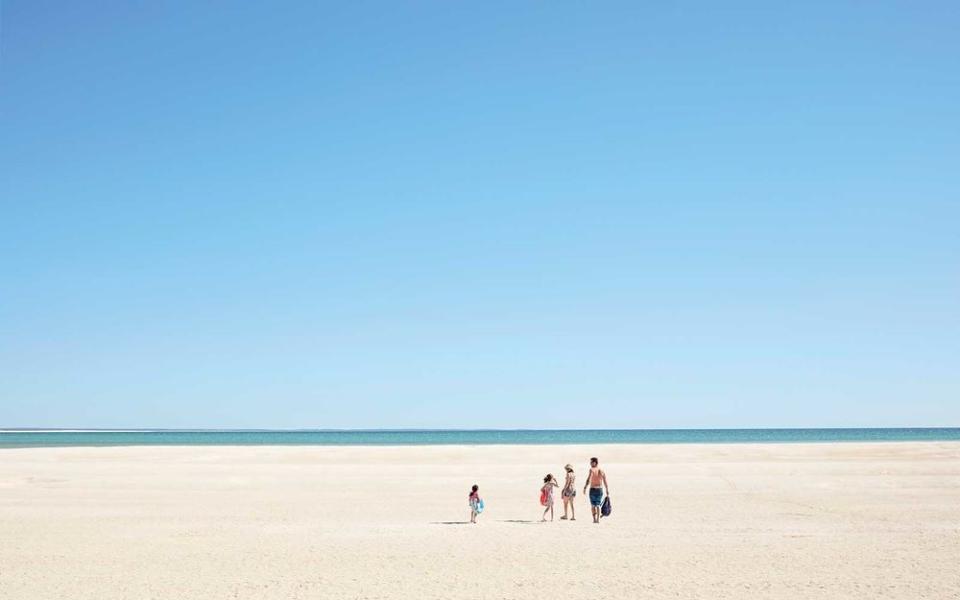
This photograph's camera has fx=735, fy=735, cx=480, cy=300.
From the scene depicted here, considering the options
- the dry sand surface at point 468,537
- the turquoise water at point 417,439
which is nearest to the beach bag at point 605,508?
the dry sand surface at point 468,537

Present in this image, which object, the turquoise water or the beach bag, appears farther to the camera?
the turquoise water

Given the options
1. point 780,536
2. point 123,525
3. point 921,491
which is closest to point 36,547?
point 123,525

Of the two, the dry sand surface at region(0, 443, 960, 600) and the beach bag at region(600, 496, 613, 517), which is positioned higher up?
the beach bag at region(600, 496, 613, 517)

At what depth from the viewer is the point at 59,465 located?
41531 mm

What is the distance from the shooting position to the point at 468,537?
17.7 metres

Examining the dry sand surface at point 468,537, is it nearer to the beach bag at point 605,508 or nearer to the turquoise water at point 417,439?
the beach bag at point 605,508

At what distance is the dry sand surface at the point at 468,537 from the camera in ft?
41.7

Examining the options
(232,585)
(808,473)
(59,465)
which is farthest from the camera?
(59,465)

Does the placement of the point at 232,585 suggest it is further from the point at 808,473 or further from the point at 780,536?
the point at 808,473

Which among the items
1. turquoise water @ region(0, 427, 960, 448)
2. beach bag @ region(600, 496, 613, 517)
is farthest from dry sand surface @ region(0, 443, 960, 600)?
turquoise water @ region(0, 427, 960, 448)

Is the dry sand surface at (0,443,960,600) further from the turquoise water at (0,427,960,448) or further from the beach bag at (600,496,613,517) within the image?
the turquoise water at (0,427,960,448)

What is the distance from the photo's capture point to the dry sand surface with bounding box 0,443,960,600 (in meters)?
12.7

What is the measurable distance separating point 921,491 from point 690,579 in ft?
60.7

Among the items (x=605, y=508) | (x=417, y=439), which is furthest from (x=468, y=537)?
(x=417, y=439)
